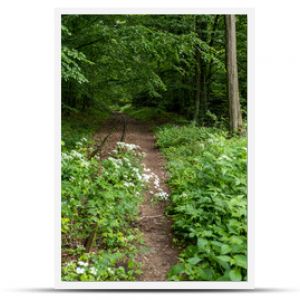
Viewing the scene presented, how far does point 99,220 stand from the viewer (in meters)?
5.25

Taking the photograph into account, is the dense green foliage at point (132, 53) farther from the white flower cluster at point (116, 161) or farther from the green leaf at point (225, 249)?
the green leaf at point (225, 249)

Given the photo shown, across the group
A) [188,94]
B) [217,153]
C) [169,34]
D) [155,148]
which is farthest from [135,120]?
[217,153]

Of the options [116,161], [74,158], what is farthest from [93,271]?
[116,161]

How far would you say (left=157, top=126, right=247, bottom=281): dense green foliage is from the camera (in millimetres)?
4301

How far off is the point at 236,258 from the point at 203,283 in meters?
0.43

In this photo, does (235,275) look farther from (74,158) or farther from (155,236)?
(74,158)

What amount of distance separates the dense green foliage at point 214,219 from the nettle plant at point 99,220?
2.01ft

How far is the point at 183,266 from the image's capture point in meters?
4.53

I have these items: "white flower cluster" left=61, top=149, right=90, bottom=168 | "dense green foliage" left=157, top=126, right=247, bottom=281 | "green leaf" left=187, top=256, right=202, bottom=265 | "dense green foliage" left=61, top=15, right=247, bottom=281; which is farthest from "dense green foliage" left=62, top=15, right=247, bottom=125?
"green leaf" left=187, top=256, right=202, bottom=265

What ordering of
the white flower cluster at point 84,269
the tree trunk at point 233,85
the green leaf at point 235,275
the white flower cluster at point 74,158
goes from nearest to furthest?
the green leaf at point 235,275, the white flower cluster at point 84,269, the white flower cluster at point 74,158, the tree trunk at point 233,85

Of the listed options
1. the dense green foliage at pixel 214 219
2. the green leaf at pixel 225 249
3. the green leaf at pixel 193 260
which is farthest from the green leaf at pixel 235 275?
the green leaf at pixel 193 260

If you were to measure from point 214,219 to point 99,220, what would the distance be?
4.76 ft

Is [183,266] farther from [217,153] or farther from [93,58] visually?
[93,58]

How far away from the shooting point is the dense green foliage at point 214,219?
4301 millimetres
